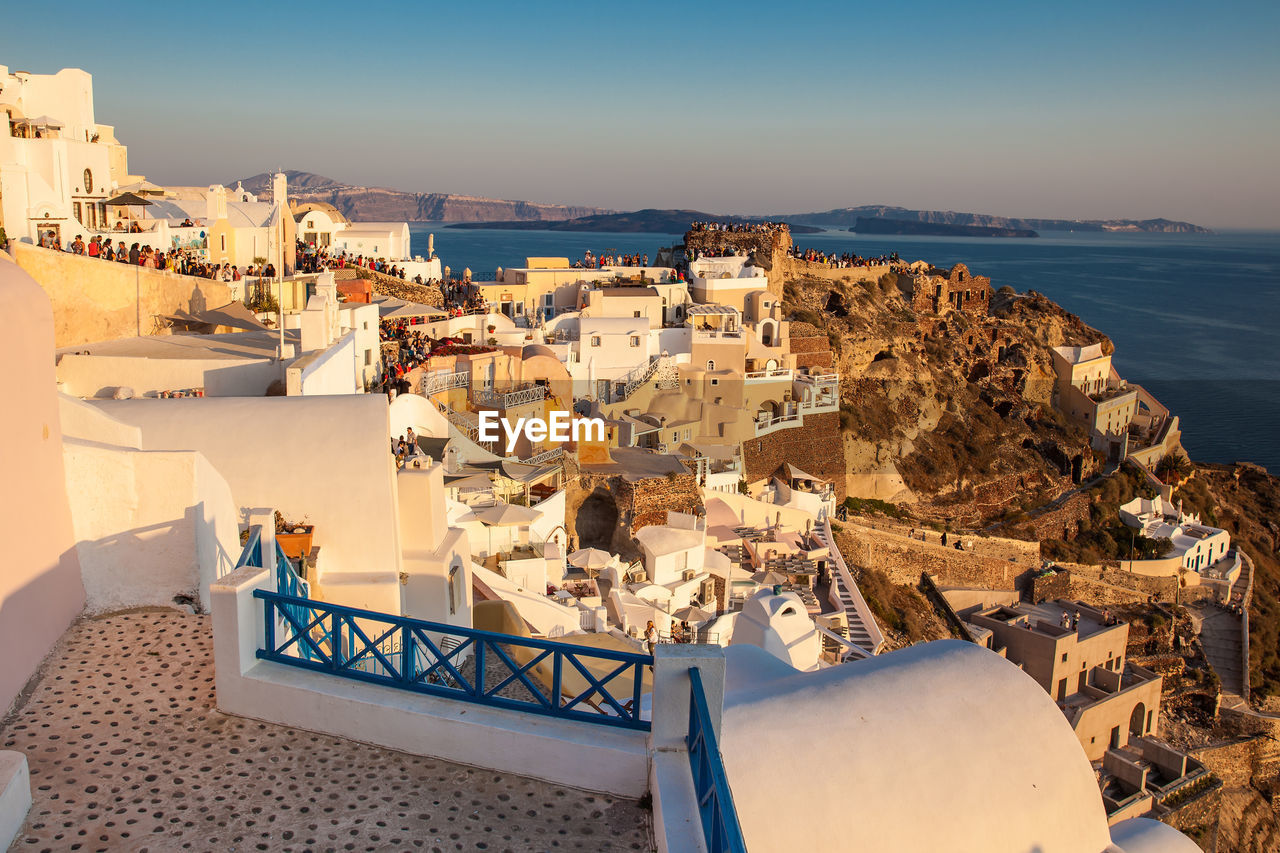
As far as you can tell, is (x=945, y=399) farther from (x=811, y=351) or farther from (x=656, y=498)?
(x=656, y=498)

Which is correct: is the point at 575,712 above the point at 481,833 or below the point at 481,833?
above

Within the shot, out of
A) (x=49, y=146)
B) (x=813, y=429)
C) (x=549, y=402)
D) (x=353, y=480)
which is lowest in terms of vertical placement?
(x=813, y=429)

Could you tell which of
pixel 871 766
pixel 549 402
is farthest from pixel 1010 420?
pixel 871 766

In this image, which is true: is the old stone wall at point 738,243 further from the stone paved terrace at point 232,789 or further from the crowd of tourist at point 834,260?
the stone paved terrace at point 232,789

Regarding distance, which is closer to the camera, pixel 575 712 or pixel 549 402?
pixel 575 712

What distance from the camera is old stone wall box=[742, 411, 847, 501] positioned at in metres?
22.3

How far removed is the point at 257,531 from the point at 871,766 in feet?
11.4

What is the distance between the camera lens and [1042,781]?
4527mm

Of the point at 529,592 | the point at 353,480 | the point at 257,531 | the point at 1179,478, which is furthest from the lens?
the point at 1179,478

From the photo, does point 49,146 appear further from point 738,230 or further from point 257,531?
point 738,230

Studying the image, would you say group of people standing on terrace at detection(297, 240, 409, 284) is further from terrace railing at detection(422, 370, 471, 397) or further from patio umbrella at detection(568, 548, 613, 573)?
patio umbrella at detection(568, 548, 613, 573)

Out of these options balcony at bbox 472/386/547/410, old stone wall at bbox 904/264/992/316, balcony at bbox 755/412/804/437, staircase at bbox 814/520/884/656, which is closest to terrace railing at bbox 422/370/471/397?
balcony at bbox 472/386/547/410

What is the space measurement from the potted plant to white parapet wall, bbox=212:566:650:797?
7.71ft

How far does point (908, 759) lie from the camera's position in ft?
13.7
